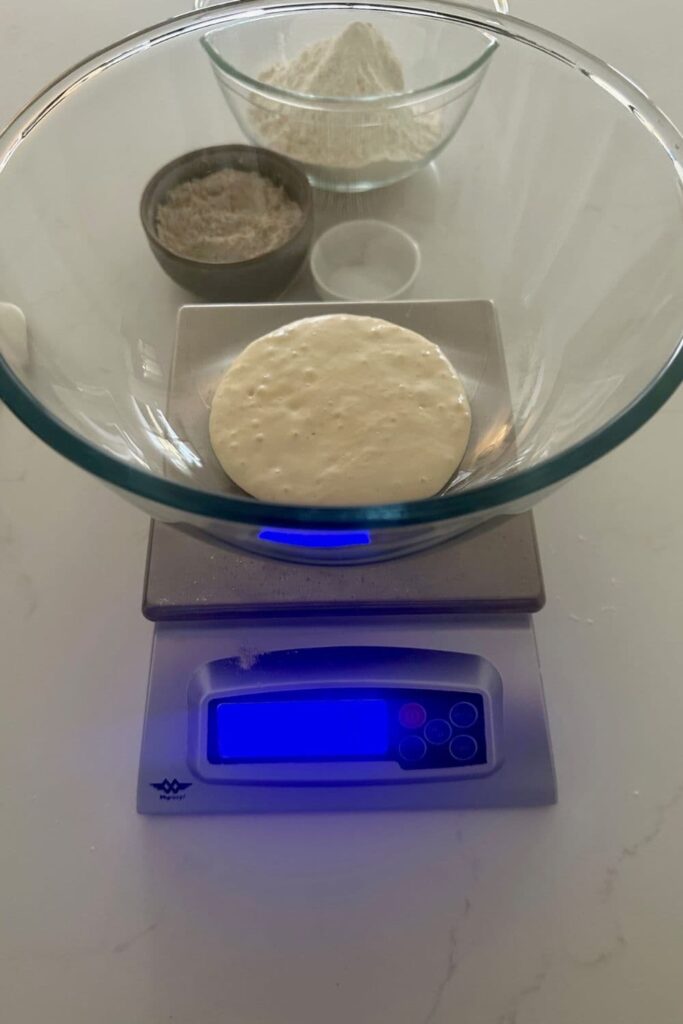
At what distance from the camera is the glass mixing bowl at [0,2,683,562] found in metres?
0.39

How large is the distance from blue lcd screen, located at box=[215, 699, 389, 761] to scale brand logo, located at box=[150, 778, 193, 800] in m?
0.03

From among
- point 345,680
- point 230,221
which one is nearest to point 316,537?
point 345,680

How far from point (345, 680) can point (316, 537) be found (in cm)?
15

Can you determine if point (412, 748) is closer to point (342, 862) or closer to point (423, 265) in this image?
point (342, 862)

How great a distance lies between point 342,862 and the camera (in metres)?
0.48

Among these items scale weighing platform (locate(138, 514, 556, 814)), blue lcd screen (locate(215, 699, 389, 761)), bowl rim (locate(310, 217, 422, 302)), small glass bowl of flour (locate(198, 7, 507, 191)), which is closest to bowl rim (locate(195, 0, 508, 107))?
small glass bowl of flour (locate(198, 7, 507, 191))

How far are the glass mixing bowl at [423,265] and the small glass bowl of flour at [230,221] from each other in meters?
0.03

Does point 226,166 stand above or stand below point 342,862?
above

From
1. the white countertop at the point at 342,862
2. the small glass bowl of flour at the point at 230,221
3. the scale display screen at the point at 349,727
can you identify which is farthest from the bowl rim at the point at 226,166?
the scale display screen at the point at 349,727

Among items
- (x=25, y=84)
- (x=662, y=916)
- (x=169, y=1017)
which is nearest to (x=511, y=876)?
(x=662, y=916)

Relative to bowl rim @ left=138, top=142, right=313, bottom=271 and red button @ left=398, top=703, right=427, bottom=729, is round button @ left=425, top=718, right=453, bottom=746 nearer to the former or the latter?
red button @ left=398, top=703, right=427, bottom=729

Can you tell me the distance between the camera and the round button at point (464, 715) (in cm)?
50

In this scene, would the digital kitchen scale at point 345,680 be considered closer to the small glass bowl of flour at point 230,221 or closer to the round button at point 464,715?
the round button at point 464,715

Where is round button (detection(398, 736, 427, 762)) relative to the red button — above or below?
below
